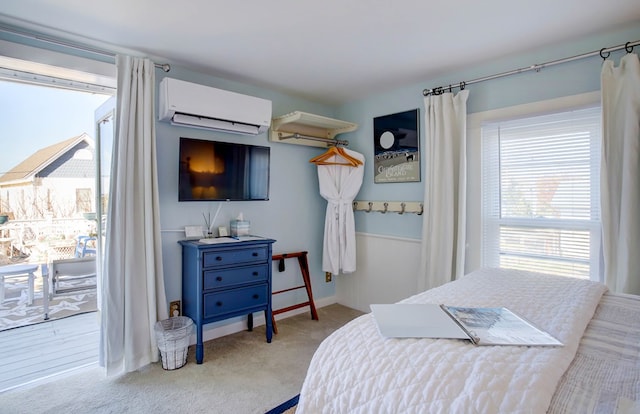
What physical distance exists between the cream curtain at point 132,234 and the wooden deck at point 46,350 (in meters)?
0.44

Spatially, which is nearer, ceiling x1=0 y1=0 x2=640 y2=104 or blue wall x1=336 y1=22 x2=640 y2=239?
ceiling x1=0 y1=0 x2=640 y2=104

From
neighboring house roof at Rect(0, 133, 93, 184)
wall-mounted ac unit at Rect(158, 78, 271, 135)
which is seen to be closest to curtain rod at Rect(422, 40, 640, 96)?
wall-mounted ac unit at Rect(158, 78, 271, 135)

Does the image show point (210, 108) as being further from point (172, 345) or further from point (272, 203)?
point (172, 345)

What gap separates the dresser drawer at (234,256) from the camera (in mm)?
2605

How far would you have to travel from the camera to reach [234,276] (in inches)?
108

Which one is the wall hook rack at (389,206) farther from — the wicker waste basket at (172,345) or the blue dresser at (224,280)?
A: the wicker waste basket at (172,345)

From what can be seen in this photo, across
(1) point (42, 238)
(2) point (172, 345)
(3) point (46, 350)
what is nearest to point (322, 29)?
(2) point (172, 345)

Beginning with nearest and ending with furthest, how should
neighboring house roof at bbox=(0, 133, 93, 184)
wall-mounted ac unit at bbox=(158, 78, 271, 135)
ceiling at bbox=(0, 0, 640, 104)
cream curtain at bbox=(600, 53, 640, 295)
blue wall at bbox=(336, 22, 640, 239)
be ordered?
ceiling at bbox=(0, 0, 640, 104)
cream curtain at bbox=(600, 53, 640, 295)
blue wall at bbox=(336, 22, 640, 239)
wall-mounted ac unit at bbox=(158, 78, 271, 135)
neighboring house roof at bbox=(0, 133, 93, 184)

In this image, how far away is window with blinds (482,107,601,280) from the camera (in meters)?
2.36

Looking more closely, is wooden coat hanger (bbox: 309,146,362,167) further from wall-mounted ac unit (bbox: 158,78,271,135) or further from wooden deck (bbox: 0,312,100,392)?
wooden deck (bbox: 0,312,100,392)

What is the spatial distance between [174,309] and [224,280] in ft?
1.84

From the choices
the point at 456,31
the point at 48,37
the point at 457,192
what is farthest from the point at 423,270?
the point at 48,37

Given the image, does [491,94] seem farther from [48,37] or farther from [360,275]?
[48,37]

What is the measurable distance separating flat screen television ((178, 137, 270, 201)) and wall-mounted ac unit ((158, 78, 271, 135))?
0.52 feet
